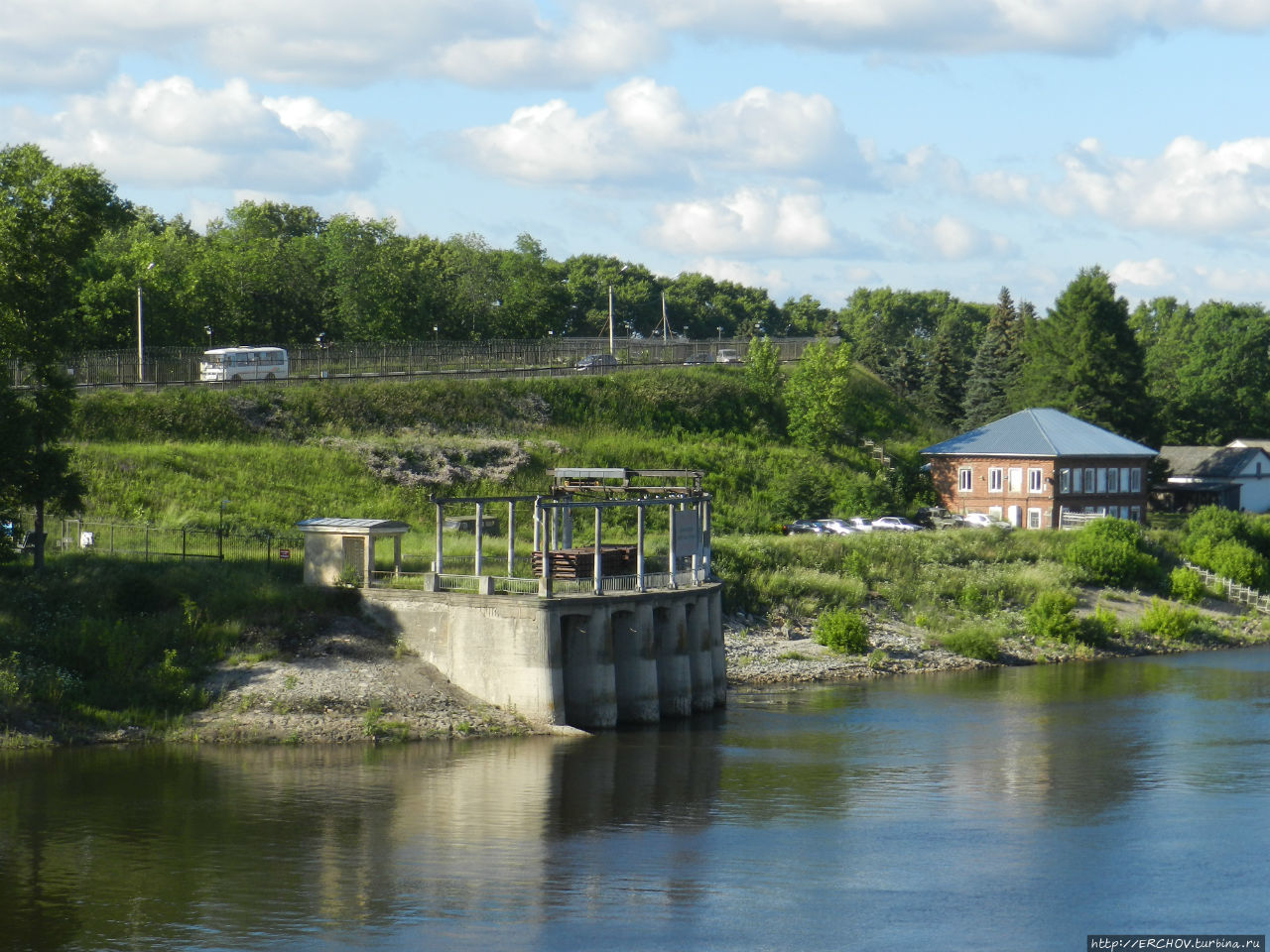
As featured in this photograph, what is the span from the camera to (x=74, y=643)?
46.7m

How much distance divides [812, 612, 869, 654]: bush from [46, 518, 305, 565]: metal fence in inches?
832

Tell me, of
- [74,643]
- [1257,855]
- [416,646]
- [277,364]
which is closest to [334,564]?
[416,646]

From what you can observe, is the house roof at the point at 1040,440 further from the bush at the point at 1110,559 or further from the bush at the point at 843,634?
the bush at the point at 843,634

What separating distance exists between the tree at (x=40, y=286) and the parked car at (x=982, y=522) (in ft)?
165

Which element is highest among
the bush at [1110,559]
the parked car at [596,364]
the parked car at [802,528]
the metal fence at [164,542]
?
the parked car at [596,364]

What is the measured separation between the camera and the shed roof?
5056 centimetres

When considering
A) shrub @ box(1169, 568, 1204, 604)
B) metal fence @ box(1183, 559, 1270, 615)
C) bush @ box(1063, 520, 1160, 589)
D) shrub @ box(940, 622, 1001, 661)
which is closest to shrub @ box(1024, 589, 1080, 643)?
shrub @ box(940, 622, 1001, 661)

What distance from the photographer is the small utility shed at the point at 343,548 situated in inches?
1996

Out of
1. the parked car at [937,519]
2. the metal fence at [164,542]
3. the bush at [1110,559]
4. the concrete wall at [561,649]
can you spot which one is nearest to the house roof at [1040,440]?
the parked car at [937,519]

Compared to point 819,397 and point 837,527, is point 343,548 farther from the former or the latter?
point 819,397

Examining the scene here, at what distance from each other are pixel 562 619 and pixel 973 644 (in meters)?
24.4

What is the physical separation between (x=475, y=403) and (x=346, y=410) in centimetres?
848

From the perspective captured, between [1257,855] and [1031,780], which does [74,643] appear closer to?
[1031,780]

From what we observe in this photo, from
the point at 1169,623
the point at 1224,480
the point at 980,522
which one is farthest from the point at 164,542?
the point at 1224,480
